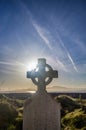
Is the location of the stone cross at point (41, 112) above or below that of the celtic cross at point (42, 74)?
below

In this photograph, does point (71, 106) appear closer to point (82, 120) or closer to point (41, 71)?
point (82, 120)

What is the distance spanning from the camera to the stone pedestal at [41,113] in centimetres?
763

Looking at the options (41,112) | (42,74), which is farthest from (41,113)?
(42,74)

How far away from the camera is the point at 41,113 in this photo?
7668 mm

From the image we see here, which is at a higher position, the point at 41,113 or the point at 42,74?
the point at 42,74

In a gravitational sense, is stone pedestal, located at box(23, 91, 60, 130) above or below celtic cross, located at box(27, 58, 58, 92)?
below

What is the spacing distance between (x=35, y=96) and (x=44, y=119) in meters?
0.80

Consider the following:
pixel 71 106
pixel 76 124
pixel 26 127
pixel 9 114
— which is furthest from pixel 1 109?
pixel 26 127

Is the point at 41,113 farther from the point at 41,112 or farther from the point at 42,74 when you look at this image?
the point at 42,74

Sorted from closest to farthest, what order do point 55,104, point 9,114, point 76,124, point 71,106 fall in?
point 55,104
point 76,124
point 9,114
point 71,106

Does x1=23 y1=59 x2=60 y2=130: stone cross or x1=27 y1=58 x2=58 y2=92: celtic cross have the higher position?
x1=27 y1=58 x2=58 y2=92: celtic cross

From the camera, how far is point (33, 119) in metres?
7.69

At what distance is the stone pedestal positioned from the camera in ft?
25.0

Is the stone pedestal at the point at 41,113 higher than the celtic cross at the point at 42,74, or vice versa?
the celtic cross at the point at 42,74
